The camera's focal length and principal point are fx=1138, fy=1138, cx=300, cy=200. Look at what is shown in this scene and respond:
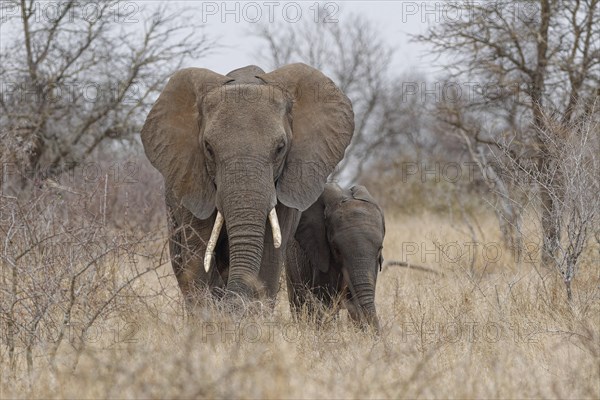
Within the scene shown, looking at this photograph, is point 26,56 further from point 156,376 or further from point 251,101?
point 156,376

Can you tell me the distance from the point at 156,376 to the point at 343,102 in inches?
154

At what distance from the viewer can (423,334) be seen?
759cm

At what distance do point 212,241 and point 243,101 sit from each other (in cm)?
102

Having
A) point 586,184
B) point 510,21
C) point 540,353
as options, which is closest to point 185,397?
point 540,353

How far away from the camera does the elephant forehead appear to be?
26.3 ft


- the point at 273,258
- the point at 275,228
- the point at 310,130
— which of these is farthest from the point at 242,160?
the point at 310,130

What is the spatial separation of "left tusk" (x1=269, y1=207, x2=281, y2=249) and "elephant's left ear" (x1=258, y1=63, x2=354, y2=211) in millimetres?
295

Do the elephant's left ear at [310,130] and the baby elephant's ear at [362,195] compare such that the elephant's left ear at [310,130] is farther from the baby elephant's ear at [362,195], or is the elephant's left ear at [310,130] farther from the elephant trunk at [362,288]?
the elephant trunk at [362,288]

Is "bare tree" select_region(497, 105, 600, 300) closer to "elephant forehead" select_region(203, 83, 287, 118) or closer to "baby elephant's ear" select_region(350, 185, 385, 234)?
"baby elephant's ear" select_region(350, 185, 385, 234)

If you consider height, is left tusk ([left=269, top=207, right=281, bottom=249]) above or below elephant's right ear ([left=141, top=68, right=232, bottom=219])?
below

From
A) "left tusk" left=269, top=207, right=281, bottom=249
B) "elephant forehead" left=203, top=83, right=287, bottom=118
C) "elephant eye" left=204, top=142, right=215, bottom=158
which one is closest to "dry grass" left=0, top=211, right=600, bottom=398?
"left tusk" left=269, top=207, right=281, bottom=249

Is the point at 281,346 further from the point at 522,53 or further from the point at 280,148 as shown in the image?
the point at 522,53

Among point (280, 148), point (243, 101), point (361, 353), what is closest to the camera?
point (361, 353)

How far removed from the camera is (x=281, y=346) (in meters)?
6.21
